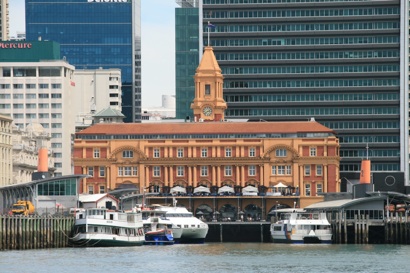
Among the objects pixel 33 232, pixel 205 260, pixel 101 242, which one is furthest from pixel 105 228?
pixel 205 260

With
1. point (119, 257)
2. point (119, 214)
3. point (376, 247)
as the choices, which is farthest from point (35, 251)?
point (376, 247)

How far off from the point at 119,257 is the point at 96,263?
1149 cm

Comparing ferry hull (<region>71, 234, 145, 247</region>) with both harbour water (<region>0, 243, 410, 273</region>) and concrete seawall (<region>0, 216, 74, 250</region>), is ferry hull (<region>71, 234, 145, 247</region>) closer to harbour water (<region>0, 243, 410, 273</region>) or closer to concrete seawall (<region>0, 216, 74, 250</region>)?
concrete seawall (<region>0, 216, 74, 250</region>)

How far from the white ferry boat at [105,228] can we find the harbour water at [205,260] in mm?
3034

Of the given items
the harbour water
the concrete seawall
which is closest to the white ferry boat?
the concrete seawall

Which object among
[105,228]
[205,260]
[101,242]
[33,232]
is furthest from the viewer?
[105,228]

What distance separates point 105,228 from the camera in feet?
627

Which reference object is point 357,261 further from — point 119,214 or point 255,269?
point 119,214

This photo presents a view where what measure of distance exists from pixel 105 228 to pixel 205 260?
27748mm

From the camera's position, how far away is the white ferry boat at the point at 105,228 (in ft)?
619

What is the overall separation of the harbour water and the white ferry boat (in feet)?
9.95

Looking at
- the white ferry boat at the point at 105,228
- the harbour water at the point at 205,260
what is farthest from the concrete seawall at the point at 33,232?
the harbour water at the point at 205,260

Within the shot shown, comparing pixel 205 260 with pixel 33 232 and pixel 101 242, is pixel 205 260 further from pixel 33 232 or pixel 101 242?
pixel 101 242

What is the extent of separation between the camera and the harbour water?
15000 cm
